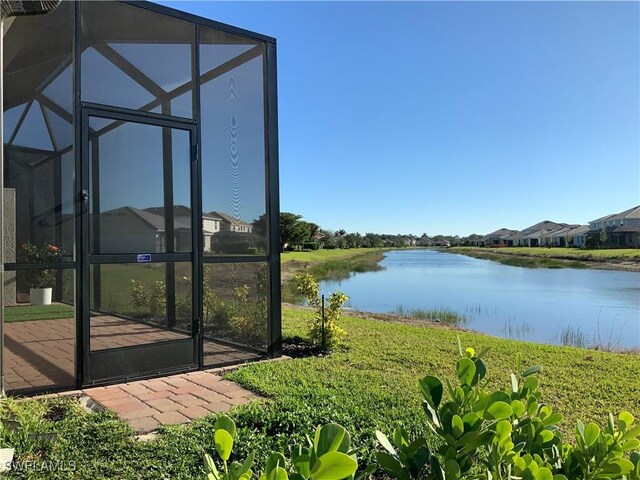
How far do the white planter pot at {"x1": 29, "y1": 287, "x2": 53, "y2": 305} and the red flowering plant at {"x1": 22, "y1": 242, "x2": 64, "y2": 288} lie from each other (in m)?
0.03

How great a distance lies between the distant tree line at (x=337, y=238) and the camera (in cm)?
4066

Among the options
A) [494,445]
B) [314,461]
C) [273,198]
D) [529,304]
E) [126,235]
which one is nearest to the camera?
[314,461]

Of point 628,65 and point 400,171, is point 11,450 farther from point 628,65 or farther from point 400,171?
point 400,171

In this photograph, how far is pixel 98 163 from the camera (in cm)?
395

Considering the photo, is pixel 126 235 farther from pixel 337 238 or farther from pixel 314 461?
pixel 337 238

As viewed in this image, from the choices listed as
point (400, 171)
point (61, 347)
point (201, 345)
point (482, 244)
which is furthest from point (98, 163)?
point (482, 244)

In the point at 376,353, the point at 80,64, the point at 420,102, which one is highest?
the point at 420,102

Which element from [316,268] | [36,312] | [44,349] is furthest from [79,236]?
[316,268]

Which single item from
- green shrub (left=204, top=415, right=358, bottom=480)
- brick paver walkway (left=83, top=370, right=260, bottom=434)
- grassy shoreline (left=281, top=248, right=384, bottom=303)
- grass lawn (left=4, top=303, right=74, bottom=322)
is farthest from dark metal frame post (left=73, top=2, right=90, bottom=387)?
grassy shoreline (left=281, top=248, right=384, bottom=303)

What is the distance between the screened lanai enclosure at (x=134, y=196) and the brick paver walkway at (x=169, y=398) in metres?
0.23

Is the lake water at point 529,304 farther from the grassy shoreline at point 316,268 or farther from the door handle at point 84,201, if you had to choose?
the door handle at point 84,201

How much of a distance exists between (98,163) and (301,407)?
9.18ft

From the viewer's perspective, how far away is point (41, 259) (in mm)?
3615

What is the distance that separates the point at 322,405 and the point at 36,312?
248 centimetres
